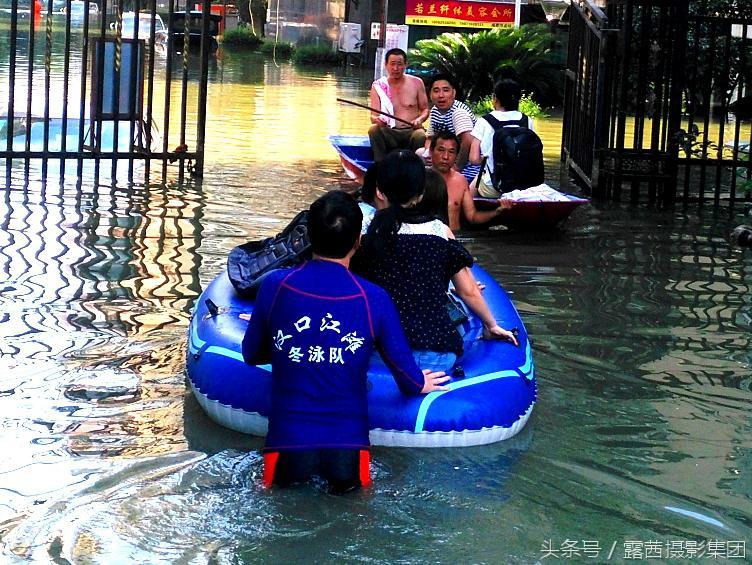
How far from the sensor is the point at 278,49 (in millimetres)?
42219

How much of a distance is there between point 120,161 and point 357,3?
26.8 metres

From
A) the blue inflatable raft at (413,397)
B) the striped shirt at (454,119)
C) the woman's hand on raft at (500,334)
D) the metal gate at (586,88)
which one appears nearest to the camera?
the blue inflatable raft at (413,397)

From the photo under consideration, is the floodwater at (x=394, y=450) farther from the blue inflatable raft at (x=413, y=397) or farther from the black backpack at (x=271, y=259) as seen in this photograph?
the black backpack at (x=271, y=259)

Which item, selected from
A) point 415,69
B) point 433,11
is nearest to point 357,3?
point 433,11

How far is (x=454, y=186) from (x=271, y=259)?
3605 millimetres

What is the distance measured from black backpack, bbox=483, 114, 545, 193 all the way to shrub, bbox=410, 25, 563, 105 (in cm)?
1478

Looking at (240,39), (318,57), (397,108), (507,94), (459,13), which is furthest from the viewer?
(240,39)

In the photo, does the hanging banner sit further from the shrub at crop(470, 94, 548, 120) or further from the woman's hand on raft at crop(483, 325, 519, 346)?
the woman's hand on raft at crop(483, 325, 519, 346)

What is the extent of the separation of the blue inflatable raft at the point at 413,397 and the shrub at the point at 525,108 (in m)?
17.0

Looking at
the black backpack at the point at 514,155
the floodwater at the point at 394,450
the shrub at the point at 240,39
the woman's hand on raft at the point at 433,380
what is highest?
the shrub at the point at 240,39

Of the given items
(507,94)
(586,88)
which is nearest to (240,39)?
(586,88)

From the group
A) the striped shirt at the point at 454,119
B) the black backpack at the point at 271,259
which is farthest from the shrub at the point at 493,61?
the black backpack at the point at 271,259

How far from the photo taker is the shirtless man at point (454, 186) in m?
9.40

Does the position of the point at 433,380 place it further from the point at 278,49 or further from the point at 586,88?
the point at 278,49
